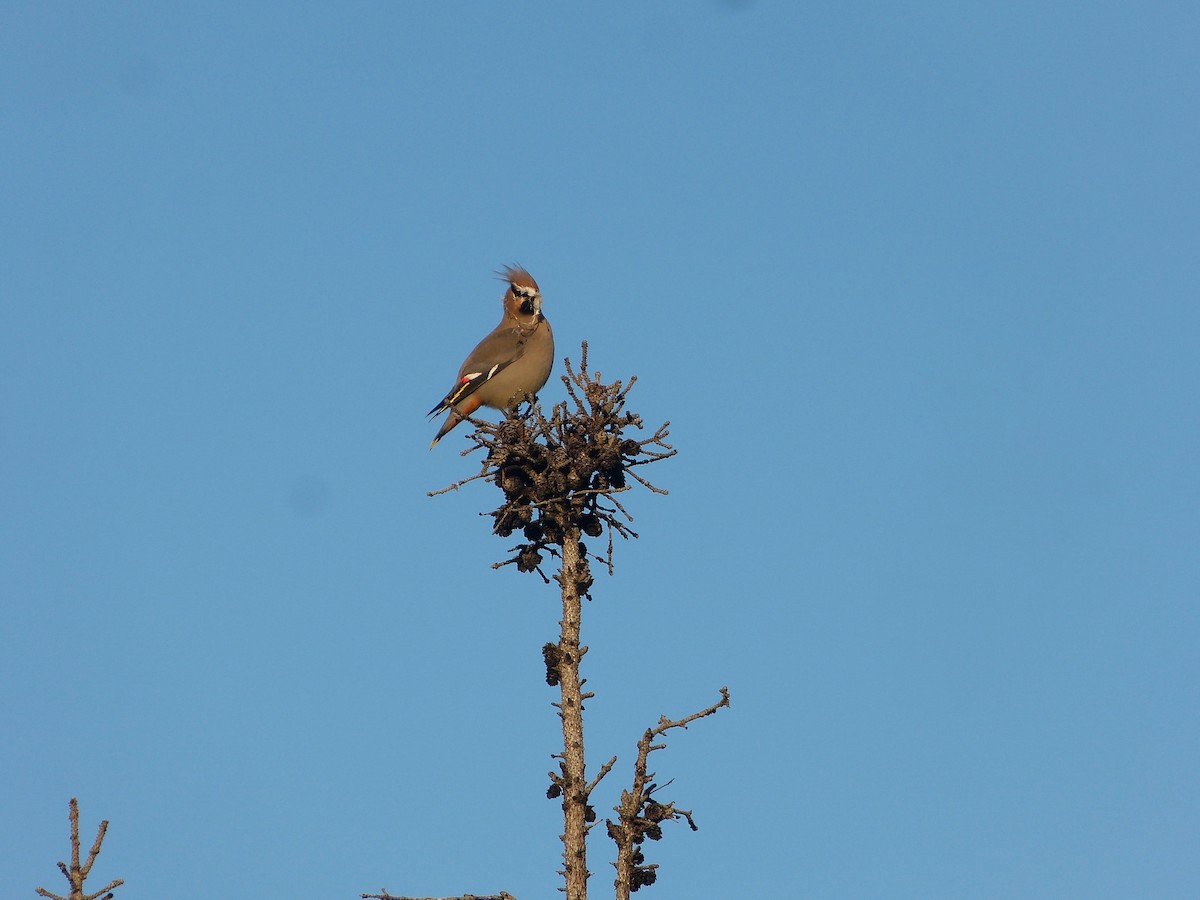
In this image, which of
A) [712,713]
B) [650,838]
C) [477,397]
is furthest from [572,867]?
[477,397]

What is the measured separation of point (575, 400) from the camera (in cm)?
909

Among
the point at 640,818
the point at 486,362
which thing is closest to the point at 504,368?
the point at 486,362

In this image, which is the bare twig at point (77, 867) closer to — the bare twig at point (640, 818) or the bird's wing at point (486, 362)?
the bare twig at point (640, 818)

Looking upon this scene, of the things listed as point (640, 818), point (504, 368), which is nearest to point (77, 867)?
point (640, 818)

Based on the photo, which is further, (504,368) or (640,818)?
(504,368)

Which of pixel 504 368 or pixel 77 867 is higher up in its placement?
pixel 504 368

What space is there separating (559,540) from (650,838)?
1.78m

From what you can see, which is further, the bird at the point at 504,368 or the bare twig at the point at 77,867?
the bird at the point at 504,368

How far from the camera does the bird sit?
12.7 metres

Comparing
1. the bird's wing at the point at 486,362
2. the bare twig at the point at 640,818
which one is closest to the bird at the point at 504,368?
the bird's wing at the point at 486,362

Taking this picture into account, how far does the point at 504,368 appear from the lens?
12.9m

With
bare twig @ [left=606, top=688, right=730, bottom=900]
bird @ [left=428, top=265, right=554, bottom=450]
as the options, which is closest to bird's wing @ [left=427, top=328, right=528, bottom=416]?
bird @ [left=428, top=265, right=554, bottom=450]

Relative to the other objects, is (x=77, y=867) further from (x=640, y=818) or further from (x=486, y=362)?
(x=486, y=362)

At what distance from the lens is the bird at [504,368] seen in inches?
502
